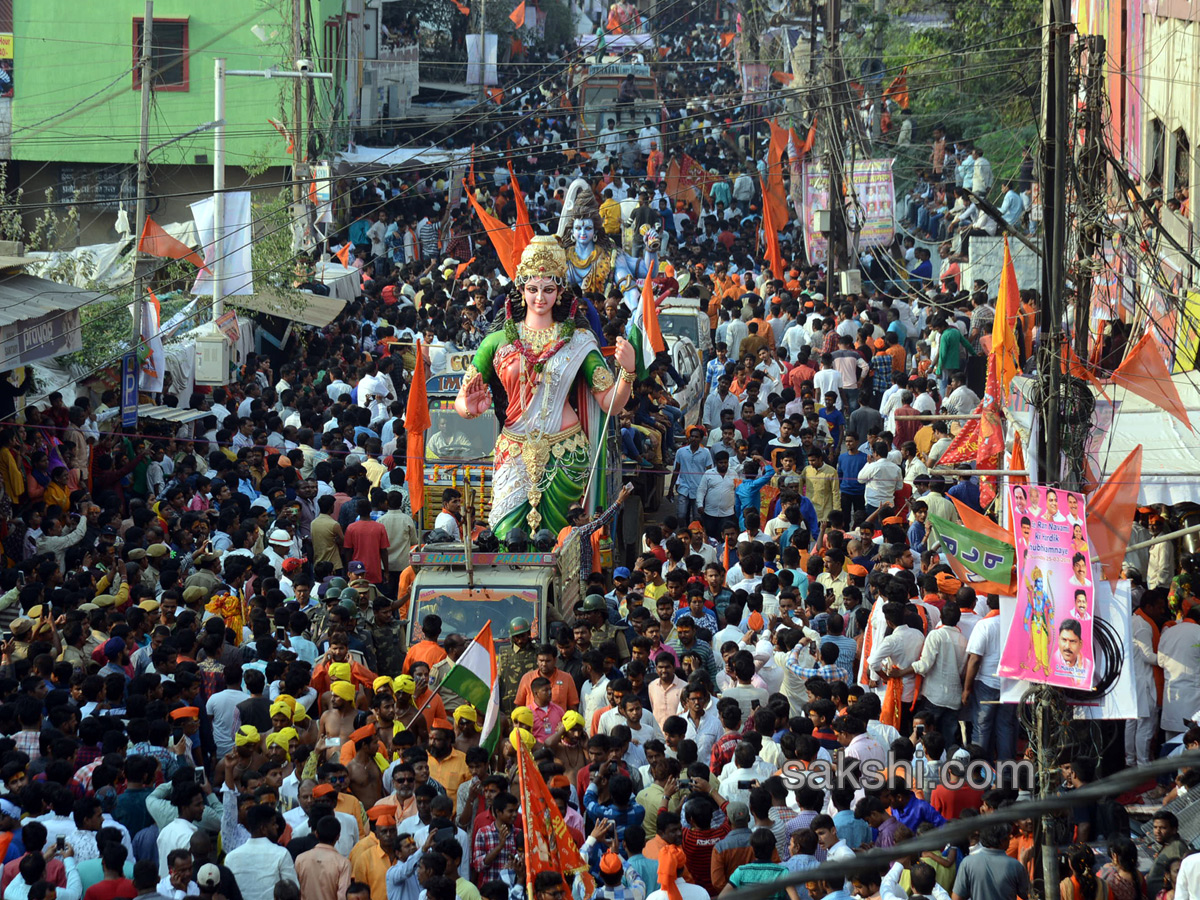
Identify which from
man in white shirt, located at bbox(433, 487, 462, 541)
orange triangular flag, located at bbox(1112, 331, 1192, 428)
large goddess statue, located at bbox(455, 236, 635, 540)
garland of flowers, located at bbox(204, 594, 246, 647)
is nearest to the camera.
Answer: orange triangular flag, located at bbox(1112, 331, 1192, 428)

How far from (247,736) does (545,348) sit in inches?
210

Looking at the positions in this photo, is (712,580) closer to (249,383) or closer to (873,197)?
(249,383)

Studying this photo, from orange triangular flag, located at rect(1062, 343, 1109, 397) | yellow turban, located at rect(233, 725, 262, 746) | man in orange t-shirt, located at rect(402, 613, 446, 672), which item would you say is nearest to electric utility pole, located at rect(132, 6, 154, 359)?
man in orange t-shirt, located at rect(402, 613, 446, 672)

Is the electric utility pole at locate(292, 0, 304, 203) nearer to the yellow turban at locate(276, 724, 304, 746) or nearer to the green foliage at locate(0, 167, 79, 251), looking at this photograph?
the green foliage at locate(0, 167, 79, 251)

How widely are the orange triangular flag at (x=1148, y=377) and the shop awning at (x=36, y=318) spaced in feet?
29.9

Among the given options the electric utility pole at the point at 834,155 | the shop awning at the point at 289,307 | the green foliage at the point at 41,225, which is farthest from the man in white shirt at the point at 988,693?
the electric utility pole at the point at 834,155

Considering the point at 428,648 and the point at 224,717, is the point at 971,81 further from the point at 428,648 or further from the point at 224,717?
the point at 224,717

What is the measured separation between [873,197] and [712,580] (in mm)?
12151

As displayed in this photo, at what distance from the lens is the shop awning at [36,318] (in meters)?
15.5

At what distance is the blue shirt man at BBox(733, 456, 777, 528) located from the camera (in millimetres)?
15742

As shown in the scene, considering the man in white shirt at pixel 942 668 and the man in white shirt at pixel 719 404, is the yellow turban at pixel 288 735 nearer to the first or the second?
the man in white shirt at pixel 942 668

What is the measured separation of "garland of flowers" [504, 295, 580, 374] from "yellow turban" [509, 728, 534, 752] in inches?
190

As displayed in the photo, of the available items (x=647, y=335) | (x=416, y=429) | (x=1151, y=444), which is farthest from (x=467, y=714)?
Answer: (x=647, y=335)

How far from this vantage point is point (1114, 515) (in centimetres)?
1031
